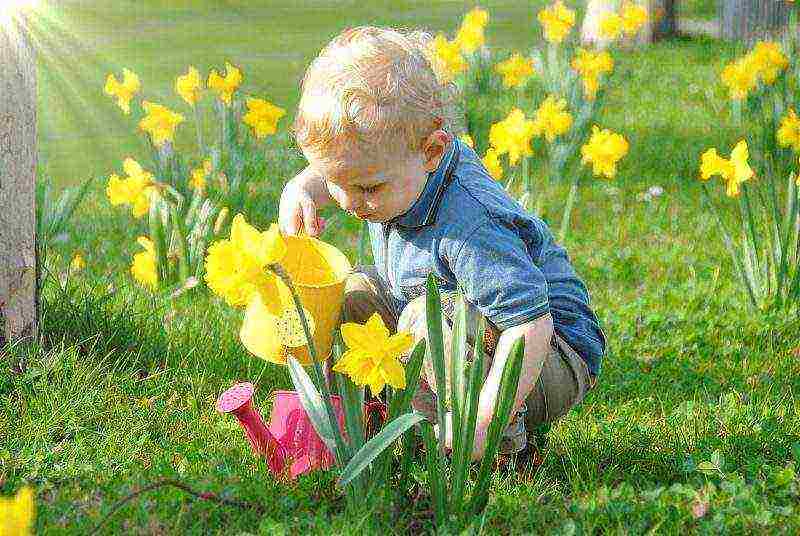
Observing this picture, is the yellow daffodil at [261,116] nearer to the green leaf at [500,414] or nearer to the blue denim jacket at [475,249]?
the blue denim jacket at [475,249]

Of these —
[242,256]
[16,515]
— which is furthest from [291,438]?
[16,515]

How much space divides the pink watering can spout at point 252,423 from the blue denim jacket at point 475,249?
0.40 metres

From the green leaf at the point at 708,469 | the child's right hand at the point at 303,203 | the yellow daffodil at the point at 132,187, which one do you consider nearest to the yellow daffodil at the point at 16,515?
the child's right hand at the point at 303,203

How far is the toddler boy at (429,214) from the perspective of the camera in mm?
1759

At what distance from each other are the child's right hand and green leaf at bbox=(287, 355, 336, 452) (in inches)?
15.5

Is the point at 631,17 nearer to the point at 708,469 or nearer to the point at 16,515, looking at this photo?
the point at 708,469

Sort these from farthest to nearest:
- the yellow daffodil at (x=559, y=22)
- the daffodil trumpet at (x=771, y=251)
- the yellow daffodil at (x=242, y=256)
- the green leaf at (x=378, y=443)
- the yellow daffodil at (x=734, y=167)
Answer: the yellow daffodil at (x=559, y=22) < the daffodil trumpet at (x=771, y=251) < the yellow daffodil at (x=734, y=167) < the green leaf at (x=378, y=443) < the yellow daffodil at (x=242, y=256)

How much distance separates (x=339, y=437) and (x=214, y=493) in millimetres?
330

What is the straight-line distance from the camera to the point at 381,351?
1589mm

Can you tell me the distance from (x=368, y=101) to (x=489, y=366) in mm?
641

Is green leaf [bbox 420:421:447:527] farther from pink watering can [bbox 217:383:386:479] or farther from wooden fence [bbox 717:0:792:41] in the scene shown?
wooden fence [bbox 717:0:792:41]

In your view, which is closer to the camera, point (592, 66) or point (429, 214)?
point (429, 214)

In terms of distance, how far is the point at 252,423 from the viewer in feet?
6.67

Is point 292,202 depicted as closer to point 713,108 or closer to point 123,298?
point 123,298
